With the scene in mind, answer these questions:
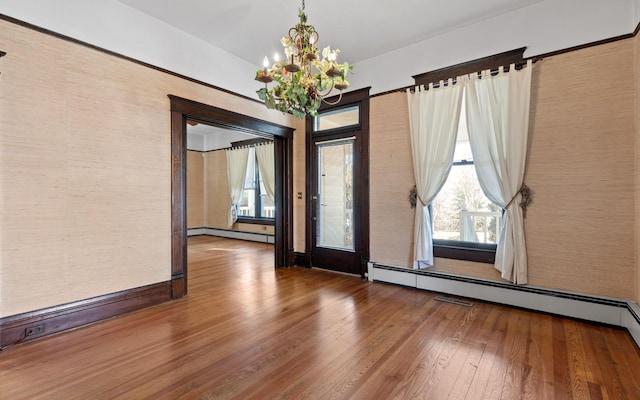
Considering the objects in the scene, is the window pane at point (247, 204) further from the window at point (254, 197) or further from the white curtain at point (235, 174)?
the white curtain at point (235, 174)

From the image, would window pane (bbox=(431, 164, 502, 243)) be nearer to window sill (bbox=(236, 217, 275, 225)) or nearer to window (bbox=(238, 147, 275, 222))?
window sill (bbox=(236, 217, 275, 225))

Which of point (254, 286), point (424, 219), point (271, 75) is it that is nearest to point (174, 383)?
point (254, 286)

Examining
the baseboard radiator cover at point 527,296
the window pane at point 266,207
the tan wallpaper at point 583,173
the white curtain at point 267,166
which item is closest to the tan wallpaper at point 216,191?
the window pane at point 266,207

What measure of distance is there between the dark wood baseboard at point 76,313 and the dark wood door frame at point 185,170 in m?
0.28

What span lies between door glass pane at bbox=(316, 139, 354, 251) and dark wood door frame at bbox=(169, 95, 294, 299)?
604mm

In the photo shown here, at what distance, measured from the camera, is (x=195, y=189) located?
376 inches

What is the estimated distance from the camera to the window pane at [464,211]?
365 cm

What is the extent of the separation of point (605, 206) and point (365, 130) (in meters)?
2.95

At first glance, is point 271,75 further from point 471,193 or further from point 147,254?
point 471,193

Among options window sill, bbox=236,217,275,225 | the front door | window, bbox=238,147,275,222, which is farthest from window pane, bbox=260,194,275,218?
the front door

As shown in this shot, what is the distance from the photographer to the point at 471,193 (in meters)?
3.78

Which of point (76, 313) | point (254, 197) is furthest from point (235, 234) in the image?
point (76, 313)

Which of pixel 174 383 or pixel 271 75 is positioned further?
pixel 271 75

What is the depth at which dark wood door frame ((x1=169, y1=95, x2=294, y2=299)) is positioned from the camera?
144 inches
